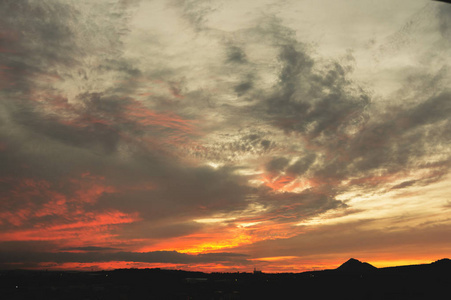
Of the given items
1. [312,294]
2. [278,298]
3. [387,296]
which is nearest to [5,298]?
[278,298]

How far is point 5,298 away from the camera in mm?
164750

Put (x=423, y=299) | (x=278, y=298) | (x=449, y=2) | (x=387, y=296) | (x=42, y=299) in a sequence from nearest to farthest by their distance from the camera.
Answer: (x=449, y=2) < (x=423, y=299) < (x=387, y=296) < (x=278, y=298) < (x=42, y=299)

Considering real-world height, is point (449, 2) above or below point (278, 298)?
above

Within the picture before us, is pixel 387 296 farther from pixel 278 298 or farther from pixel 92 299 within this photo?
pixel 92 299

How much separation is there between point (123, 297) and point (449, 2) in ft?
626

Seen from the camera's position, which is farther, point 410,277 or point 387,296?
point 410,277

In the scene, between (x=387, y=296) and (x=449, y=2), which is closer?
(x=449, y=2)

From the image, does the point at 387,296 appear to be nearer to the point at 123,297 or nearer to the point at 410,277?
the point at 410,277

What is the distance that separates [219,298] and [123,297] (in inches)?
2442

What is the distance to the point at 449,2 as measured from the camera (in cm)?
881

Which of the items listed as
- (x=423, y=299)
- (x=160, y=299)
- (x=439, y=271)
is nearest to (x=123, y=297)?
(x=160, y=299)

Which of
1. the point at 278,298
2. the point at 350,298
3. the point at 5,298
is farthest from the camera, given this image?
the point at 5,298

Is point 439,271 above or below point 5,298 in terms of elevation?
above

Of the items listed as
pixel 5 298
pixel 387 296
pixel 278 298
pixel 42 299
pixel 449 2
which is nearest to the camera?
pixel 449 2
